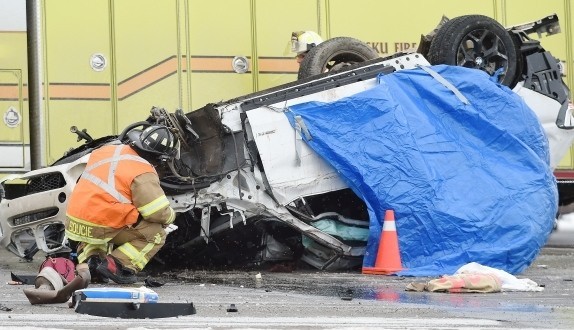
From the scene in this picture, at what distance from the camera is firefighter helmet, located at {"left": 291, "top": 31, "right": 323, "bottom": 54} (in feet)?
43.7

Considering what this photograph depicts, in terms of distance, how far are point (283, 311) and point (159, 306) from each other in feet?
3.05

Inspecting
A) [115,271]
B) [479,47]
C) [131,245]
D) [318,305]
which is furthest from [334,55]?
[318,305]

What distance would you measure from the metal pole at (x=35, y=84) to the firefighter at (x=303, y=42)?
2.44 metres

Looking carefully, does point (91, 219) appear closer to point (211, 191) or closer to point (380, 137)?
point (211, 191)

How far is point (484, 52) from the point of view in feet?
41.0

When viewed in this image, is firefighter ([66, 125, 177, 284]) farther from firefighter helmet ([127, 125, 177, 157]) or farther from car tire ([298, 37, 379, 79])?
car tire ([298, 37, 379, 79])

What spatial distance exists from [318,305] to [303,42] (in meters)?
5.17

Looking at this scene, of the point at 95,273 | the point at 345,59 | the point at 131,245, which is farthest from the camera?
the point at 345,59

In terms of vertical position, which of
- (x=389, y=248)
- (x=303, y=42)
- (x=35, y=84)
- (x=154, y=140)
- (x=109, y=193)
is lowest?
(x=389, y=248)

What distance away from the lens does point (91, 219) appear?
32.6 feet

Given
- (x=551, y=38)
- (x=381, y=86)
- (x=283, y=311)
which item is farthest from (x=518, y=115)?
(x=283, y=311)

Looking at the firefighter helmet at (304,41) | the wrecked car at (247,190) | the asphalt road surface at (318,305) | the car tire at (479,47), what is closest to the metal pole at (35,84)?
the wrecked car at (247,190)

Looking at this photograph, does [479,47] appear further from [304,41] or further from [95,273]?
[95,273]

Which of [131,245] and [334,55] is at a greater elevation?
[334,55]
